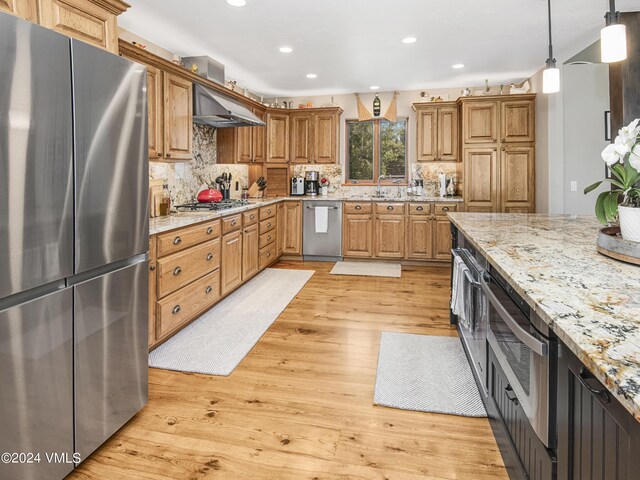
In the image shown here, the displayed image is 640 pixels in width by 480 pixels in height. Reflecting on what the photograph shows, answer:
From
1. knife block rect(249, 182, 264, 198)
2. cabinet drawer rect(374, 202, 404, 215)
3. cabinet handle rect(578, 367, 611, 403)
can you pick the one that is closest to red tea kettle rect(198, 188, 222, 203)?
knife block rect(249, 182, 264, 198)

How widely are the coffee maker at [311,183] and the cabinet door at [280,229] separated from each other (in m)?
0.66

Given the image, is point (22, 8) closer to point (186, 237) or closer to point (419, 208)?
point (186, 237)

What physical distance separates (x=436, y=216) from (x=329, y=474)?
458 centimetres

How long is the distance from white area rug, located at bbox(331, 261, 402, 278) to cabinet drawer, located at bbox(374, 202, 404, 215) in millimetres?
737

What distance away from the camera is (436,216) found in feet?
19.3

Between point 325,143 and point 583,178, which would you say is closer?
point 583,178

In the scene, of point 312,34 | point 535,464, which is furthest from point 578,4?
point 535,464

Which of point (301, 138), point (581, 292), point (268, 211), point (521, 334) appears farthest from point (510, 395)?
point (301, 138)

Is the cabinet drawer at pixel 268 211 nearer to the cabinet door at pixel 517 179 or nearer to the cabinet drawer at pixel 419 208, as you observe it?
the cabinet drawer at pixel 419 208

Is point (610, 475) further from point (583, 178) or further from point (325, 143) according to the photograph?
point (325, 143)

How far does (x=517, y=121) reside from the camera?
18.5 ft

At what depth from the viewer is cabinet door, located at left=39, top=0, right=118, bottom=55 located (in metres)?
2.03

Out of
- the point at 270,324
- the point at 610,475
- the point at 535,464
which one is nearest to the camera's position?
the point at 610,475

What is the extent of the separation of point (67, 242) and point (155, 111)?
2.21 meters
